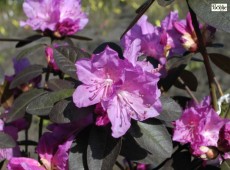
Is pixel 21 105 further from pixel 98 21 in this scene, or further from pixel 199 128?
pixel 98 21

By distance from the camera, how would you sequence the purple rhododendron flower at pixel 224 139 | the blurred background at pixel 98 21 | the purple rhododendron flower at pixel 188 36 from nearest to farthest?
the purple rhododendron flower at pixel 224 139
the purple rhododendron flower at pixel 188 36
the blurred background at pixel 98 21

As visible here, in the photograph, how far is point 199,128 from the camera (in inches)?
44.0

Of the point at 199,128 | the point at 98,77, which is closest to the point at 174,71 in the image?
the point at 199,128

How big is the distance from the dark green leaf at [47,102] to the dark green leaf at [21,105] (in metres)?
0.28

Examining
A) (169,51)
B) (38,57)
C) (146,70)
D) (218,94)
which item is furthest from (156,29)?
(38,57)

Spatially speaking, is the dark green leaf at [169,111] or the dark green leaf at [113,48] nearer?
the dark green leaf at [169,111]

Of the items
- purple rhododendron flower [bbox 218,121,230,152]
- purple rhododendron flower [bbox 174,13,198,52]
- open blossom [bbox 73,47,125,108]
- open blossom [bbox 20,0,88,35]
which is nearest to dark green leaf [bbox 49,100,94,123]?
open blossom [bbox 73,47,125,108]

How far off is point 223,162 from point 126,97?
28cm

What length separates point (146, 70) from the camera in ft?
3.25

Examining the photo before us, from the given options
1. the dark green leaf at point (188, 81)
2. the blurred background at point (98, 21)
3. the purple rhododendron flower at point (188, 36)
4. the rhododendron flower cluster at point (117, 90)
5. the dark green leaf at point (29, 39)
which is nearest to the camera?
the rhododendron flower cluster at point (117, 90)

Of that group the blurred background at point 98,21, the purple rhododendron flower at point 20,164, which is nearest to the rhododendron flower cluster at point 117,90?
the purple rhododendron flower at point 20,164

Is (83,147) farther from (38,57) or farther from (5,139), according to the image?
(38,57)

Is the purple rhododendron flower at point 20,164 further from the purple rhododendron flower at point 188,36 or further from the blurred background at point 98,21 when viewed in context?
the blurred background at point 98,21

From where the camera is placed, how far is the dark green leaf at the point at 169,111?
102cm
